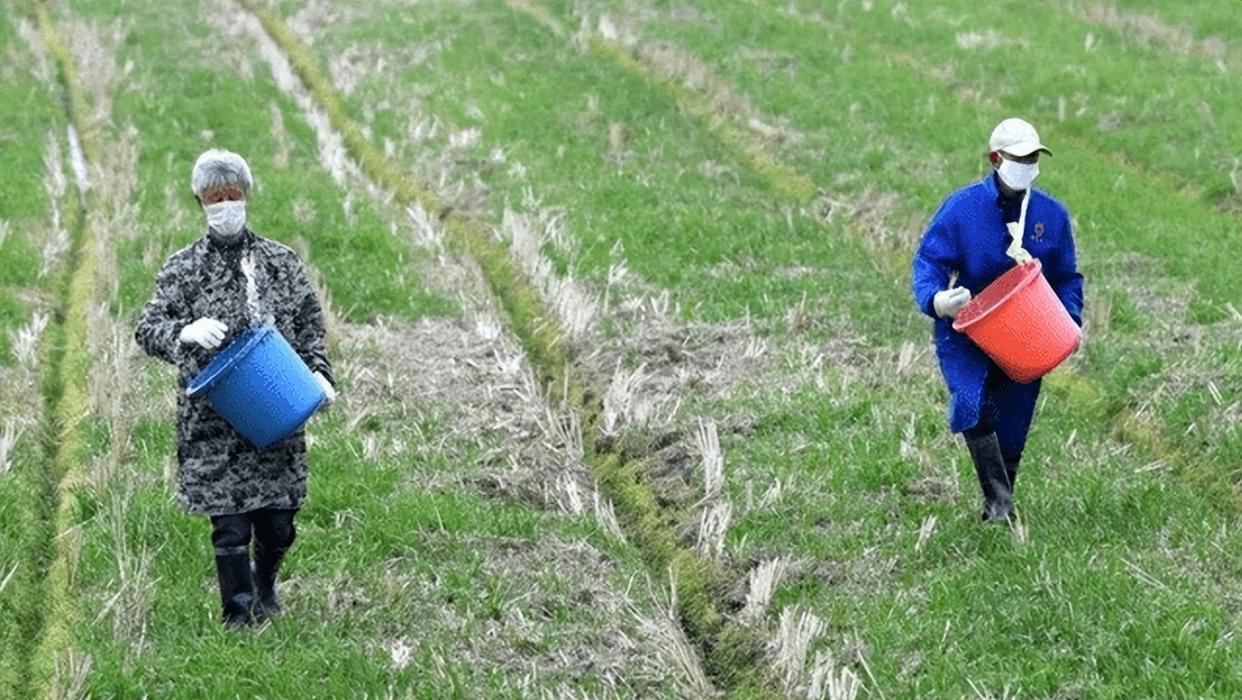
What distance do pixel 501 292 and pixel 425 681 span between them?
5.88 m

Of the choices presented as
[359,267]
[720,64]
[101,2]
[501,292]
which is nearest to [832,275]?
[501,292]

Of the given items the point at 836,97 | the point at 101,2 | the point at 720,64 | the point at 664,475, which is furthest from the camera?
the point at 101,2

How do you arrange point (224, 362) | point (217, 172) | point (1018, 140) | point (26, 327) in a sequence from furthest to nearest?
point (26, 327)
point (1018, 140)
point (217, 172)
point (224, 362)

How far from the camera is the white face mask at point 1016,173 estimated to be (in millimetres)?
7105

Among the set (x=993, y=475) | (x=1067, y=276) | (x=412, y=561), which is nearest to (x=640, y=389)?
(x=412, y=561)

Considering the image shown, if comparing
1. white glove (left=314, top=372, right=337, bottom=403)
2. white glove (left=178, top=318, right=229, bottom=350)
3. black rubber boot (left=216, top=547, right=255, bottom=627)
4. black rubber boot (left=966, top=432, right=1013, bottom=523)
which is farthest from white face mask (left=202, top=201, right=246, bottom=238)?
black rubber boot (left=966, top=432, right=1013, bottom=523)

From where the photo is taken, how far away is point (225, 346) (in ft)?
20.9

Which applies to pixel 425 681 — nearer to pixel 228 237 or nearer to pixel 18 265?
pixel 228 237

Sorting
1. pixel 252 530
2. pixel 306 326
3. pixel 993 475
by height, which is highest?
pixel 306 326

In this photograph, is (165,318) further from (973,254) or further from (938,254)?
(973,254)

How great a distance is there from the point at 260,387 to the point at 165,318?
0.54m

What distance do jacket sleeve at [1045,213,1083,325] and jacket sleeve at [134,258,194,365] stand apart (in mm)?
3493

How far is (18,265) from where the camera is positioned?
1184cm

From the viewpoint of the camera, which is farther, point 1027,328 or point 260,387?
point 1027,328
